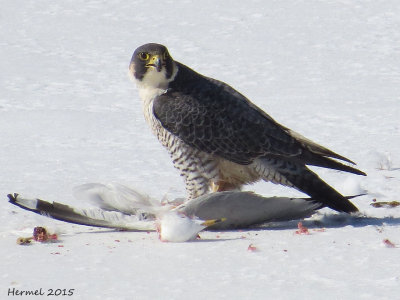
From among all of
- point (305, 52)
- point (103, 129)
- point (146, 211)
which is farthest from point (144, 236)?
point (305, 52)

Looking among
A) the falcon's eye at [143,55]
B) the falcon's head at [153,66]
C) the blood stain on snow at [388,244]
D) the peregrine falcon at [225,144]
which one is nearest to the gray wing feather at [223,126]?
the peregrine falcon at [225,144]

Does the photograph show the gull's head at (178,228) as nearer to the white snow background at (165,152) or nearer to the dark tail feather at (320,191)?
the white snow background at (165,152)

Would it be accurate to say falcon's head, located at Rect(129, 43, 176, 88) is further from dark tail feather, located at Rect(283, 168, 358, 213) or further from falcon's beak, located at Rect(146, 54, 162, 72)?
dark tail feather, located at Rect(283, 168, 358, 213)

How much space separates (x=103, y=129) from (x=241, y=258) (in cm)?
288

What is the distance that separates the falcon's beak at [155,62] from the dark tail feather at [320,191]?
909 mm

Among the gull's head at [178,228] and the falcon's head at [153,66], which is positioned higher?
the falcon's head at [153,66]

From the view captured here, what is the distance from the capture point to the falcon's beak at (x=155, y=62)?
5.65 m

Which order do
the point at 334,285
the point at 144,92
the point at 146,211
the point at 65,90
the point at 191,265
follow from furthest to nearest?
the point at 65,90
the point at 144,92
the point at 146,211
the point at 191,265
the point at 334,285

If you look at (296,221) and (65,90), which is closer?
(296,221)

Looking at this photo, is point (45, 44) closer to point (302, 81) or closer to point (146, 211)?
point (302, 81)

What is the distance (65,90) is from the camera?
8180mm

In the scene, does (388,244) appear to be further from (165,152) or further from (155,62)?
(165,152)

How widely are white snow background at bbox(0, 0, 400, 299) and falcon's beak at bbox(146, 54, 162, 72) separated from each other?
0.69 meters

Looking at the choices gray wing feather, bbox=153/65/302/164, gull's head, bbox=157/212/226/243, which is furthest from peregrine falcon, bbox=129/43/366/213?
gull's head, bbox=157/212/226/243
